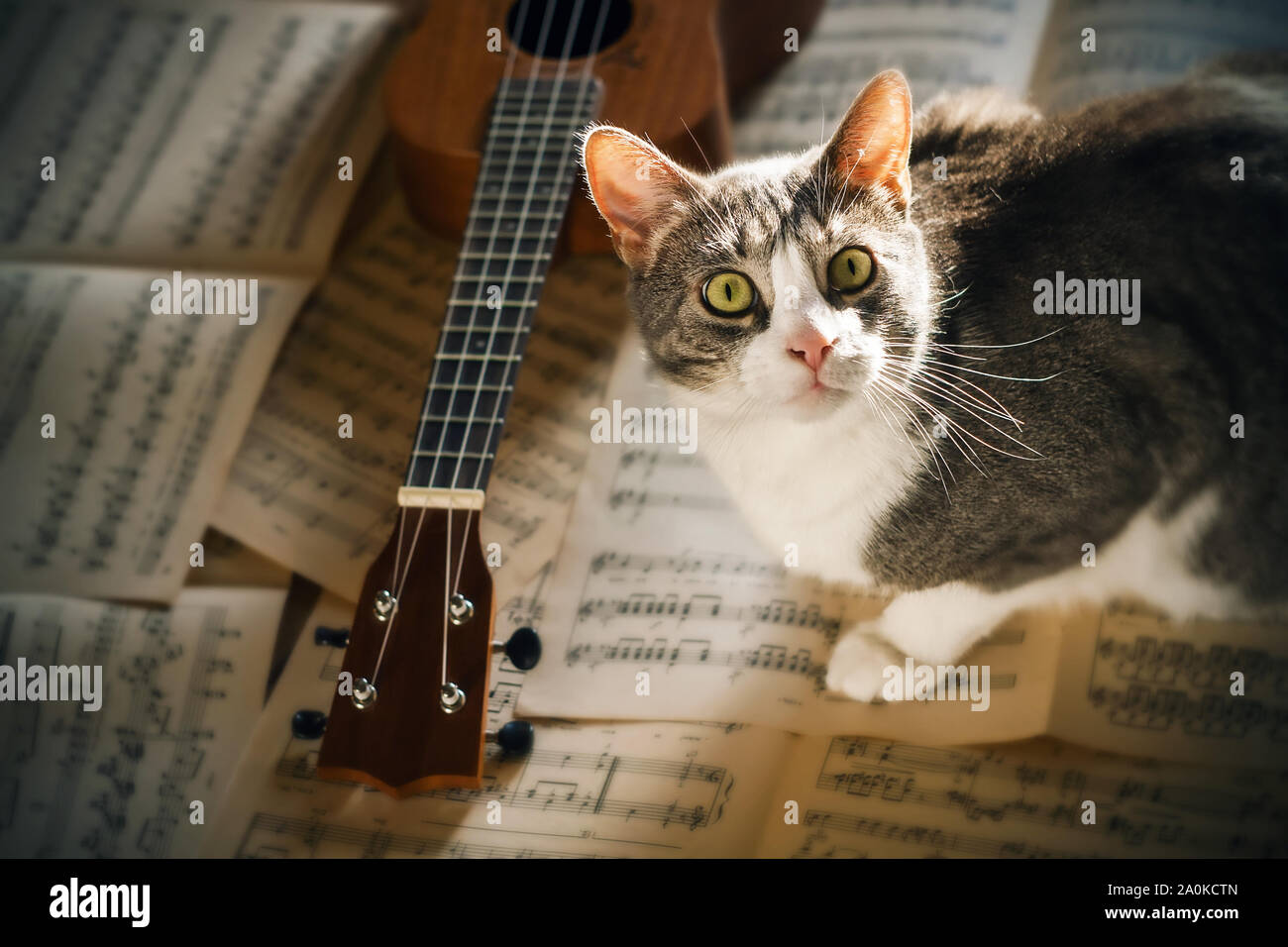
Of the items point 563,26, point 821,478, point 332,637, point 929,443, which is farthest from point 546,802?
point 563,26

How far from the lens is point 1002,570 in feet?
3.71

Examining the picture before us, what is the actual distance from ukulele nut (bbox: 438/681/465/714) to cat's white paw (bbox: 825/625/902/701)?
1.49ft

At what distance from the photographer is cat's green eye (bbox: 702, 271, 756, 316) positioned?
1008 mm

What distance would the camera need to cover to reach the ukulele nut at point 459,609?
1.02m

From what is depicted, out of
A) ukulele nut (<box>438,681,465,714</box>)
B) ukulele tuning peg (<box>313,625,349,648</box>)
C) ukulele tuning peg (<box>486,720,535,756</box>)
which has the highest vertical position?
ukulele tuning peg (<box>313,625,349,648</box>)

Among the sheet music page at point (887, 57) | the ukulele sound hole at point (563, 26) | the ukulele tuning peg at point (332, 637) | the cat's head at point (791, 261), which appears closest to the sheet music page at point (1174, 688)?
the cat's head at point (791, 261)

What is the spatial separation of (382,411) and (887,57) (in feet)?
3.44

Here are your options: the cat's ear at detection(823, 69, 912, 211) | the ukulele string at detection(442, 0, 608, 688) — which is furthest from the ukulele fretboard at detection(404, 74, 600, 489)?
the cat's ear at detection(823, 69, 912, 211)

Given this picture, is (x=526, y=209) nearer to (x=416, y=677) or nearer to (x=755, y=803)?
(x=416, y=677)

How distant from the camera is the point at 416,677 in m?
1.01

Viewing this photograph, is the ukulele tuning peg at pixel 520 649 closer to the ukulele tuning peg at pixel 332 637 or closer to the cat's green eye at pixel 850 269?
the ukulele tuning peg at pixel 332 637

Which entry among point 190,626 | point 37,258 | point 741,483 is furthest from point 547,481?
point 37,258

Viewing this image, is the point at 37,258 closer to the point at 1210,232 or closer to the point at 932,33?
the point at 932,33

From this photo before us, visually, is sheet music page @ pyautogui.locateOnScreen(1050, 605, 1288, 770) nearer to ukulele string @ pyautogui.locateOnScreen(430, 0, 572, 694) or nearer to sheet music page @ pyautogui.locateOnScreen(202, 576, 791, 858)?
sheet music page @ pyautogui.locateOnScreen(202, 576, 791, 858)
